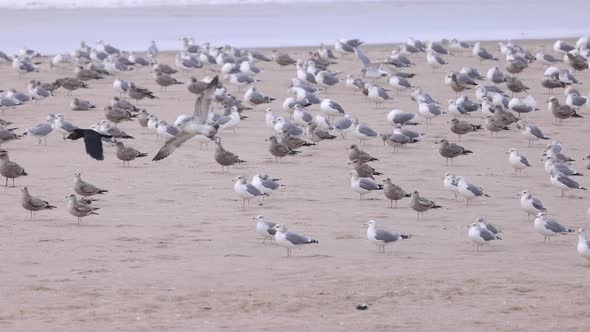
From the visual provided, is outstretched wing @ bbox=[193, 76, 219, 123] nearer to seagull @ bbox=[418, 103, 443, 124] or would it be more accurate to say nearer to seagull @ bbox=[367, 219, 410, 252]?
seagull @ bbox=[367, 219, 410, 252]

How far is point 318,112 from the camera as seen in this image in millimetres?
25625

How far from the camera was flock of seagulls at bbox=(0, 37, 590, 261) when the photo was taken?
14.9 meters

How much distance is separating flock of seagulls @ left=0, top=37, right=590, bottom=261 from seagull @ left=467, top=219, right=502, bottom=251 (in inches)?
0.5

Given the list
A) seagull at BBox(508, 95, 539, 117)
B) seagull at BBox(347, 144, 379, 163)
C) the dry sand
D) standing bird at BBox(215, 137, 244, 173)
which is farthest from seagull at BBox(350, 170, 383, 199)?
seagull at BBox(508, 95, 539, 117)

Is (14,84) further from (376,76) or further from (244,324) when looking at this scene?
(244,324)

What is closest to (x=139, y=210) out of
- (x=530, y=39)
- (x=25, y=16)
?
(x=530, y=39)

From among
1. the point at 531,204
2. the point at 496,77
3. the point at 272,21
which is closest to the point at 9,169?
the point at 531,204

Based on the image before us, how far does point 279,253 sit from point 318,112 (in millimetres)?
12056

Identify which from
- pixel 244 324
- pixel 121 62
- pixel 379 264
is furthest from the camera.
A: pixel 121 62

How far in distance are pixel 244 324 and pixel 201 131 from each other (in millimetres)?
4005

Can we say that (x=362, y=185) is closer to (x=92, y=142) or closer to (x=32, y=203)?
(x=92, y=142)

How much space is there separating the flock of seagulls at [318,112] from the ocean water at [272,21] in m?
5.23

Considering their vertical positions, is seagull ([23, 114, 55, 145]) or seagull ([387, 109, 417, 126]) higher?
seagull ([387, 109, 417, 126])

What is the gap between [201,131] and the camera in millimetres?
14266
